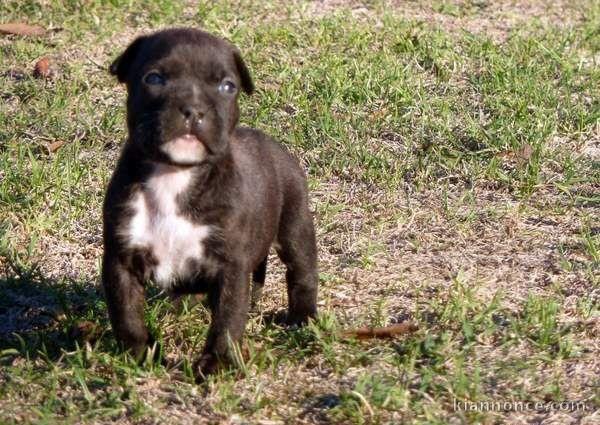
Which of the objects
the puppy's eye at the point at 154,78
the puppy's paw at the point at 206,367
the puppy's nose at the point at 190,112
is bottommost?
the puppy's paw at the point at 206,367

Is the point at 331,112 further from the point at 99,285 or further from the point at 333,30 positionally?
the point at 99,285

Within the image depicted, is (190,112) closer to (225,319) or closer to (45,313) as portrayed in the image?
(225,319)

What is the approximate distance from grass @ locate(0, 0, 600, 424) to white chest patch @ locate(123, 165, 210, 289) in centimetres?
41

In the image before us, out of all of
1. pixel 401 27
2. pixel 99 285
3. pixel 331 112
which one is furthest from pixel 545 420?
pixel 401 27

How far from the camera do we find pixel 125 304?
5008 millimetres

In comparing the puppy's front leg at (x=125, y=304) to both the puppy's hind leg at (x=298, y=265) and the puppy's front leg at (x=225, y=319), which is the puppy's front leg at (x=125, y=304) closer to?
the puppy's front leg at (x=225, y=319)

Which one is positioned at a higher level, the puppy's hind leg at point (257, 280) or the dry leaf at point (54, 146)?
the dry leaf at point (54, 146)

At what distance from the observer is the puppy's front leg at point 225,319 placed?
5008 mm

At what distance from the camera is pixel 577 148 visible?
7559mm

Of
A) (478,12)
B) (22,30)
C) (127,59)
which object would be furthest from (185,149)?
(478,12)

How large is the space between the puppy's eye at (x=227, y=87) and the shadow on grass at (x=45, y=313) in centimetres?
118

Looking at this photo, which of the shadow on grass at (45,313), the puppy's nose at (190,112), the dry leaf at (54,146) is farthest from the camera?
the dry leaf at (54,146)

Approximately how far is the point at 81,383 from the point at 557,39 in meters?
5.27

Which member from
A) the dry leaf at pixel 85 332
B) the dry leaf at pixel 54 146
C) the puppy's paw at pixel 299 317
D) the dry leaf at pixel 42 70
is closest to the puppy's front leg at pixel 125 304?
the dry leaf at pixel 85 332
